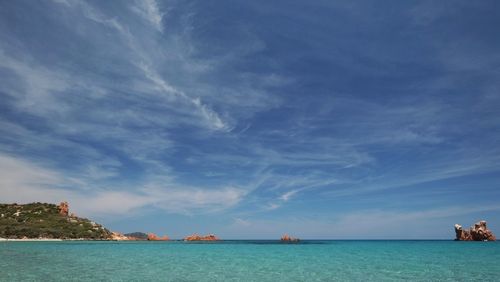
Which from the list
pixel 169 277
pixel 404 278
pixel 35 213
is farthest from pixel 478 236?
pixel 35 213

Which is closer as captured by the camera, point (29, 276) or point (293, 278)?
point (29, 276)

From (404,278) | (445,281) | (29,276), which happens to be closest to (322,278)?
(404,278)

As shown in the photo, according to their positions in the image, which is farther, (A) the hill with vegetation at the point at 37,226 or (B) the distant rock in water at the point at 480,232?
(B) the distant rock in water at the point at 480,232

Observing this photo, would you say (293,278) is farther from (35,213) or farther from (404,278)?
(35,213)

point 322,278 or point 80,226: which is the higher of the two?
point 80,226

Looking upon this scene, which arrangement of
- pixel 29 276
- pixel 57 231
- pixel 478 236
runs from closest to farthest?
pixel 29 276 → pixel 57 231 → pixel 478 236

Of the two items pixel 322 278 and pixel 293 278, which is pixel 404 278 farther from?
pixel 293 278

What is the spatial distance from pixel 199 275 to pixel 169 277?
311 cm

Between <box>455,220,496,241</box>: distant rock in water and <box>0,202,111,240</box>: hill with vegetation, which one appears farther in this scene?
<box>455,220,496,241</box>: distant rock in water

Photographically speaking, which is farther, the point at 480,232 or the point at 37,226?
the point at 480,232

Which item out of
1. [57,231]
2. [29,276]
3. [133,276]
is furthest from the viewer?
[57,231]

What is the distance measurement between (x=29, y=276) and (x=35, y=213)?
198 m

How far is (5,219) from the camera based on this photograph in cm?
17275

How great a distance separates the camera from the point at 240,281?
30.9 meters
